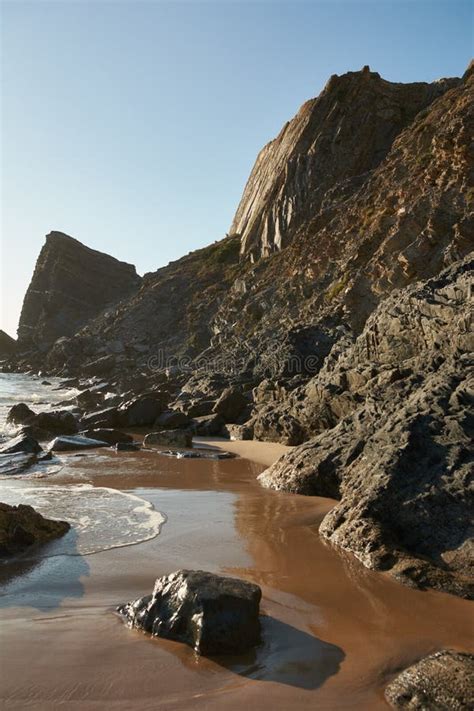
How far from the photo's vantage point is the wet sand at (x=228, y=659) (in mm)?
3777

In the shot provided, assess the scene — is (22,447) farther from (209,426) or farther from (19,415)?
(19,415)

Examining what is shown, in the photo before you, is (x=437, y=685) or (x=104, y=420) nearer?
(x=437, y=685)

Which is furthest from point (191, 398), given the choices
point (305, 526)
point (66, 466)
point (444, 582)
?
point (444, 582)

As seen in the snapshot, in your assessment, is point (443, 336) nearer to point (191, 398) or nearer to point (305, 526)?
point (305, 526)

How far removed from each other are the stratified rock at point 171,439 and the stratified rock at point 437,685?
40.8 ft

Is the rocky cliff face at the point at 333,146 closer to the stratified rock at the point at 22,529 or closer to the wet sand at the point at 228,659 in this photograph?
the stratified rock at the point at 22,529

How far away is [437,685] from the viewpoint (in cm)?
374

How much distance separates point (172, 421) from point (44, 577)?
14.1 m

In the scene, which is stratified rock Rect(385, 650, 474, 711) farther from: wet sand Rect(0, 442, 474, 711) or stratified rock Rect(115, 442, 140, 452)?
stratified rock Rect(115, 442, 140, 452)

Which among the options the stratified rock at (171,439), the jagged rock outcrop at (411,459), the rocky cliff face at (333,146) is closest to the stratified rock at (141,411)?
the stratified rock at (171,439)

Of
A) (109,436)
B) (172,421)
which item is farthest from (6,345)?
(109,436)

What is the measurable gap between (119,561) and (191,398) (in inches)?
676

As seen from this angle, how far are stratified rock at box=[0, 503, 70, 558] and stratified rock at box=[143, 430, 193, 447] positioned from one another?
8.72 metres

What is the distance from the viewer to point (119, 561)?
6.36 metres
